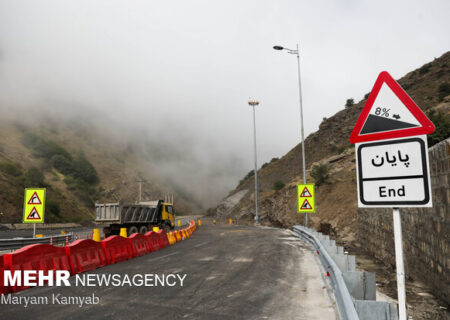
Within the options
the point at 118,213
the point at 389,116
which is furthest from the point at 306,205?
the point at 389,116

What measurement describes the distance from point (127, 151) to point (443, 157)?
143 metres

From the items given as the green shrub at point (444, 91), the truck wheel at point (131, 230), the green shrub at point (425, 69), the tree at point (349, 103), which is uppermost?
the green shrub at point (425, 69)

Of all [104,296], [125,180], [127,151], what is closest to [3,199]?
[104,296]

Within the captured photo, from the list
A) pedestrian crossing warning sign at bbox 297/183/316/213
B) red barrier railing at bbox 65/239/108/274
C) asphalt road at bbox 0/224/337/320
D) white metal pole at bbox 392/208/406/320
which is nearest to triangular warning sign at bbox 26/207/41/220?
red barrier railing at bbox 65/239/108/274

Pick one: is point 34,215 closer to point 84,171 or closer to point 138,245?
point 138,245

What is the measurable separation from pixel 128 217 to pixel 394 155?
21.0m

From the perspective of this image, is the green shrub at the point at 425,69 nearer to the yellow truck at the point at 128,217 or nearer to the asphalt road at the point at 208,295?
the yellow truck at the point at 128,217

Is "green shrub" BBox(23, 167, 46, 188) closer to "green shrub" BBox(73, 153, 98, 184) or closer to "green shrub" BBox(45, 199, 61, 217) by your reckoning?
"green shrub" BBox(45, 199, 61, 217)

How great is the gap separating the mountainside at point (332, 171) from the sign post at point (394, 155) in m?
19.3

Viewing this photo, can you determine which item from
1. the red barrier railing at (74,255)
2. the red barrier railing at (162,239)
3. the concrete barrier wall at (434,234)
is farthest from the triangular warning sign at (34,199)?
the concrete barrier wall at (434,234)

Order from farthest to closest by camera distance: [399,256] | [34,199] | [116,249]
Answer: [34,199] < [116,249] < [399,256]

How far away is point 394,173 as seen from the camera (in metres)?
2.86

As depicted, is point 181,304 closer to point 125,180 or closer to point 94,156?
point 125,180

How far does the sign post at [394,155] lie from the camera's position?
270 cm
